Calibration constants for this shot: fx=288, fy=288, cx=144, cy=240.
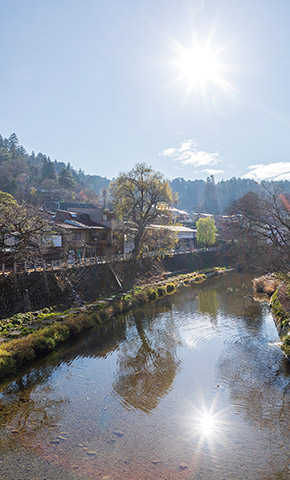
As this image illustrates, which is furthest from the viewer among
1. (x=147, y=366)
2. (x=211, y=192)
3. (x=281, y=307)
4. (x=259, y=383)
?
(x=211, y=192)

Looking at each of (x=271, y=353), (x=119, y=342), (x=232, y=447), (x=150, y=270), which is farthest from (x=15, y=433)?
(x=150, y=270)

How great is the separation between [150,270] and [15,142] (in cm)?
8156

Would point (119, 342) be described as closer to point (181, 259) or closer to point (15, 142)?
point (181, 259)

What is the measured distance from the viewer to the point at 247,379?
10.5 metres

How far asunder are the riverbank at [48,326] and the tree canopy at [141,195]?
786cm

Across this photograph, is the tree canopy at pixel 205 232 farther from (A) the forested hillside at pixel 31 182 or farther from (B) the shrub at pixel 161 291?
(A) the forested hillside at pixel 31 182

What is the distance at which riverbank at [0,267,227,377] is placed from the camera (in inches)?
455

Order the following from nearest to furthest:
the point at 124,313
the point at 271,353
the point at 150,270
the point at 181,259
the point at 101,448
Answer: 1. the point at 101,448
2. the point at 271,353
3. the point at 124,313
4. the point at 150,270
5. the point at 181,259

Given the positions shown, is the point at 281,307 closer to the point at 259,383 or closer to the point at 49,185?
the point at 259,383

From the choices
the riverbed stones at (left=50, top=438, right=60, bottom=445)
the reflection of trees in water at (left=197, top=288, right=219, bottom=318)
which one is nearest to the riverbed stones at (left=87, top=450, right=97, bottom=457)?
the riverbed stones at (left=50, top=438, right=60, bottom=445)

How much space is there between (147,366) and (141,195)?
1877 cm

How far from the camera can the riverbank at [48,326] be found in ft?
37.9

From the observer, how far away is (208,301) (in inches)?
941

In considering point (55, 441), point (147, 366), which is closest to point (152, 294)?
point (147, 366)
